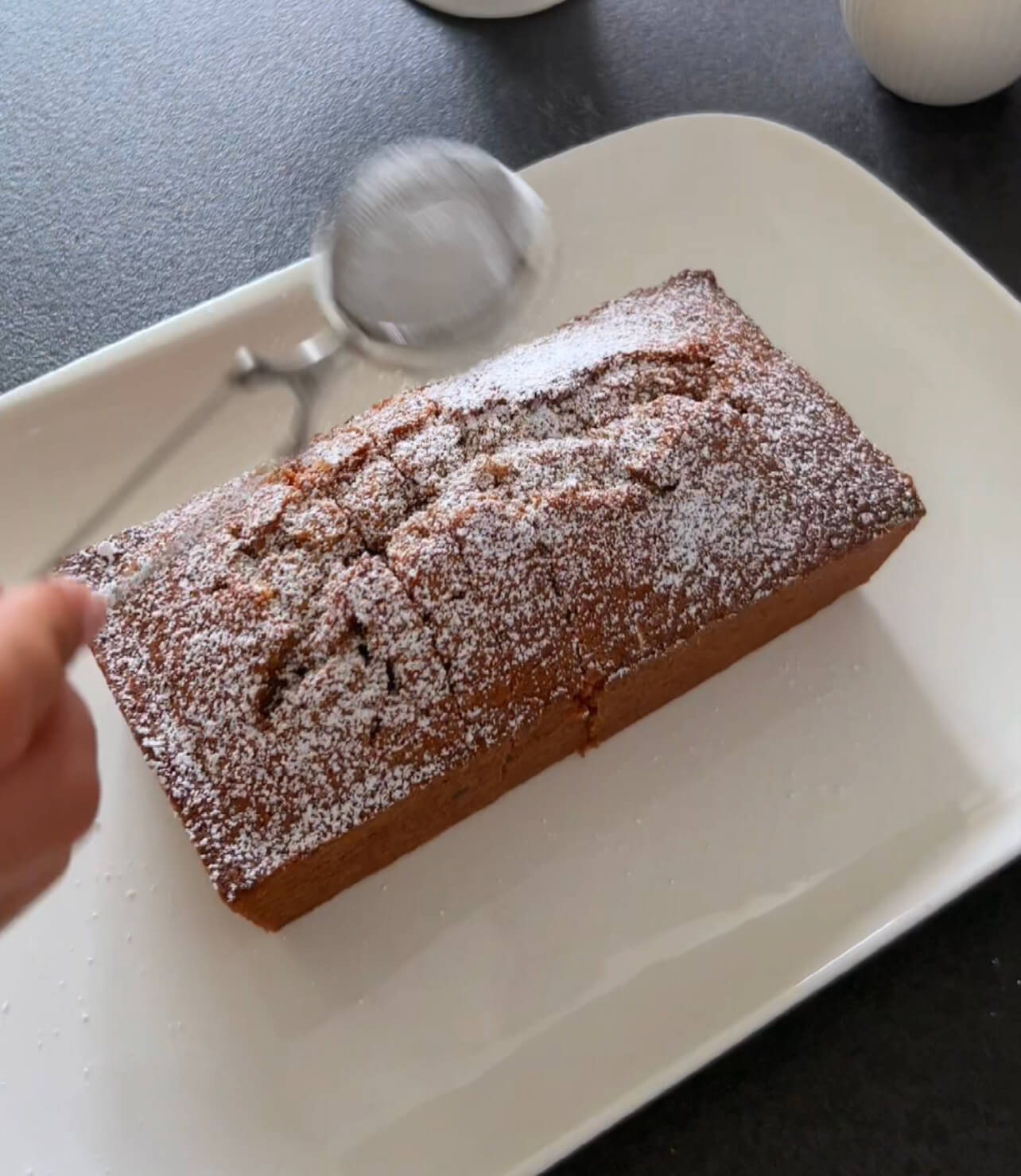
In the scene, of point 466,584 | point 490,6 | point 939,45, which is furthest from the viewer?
point 490,6

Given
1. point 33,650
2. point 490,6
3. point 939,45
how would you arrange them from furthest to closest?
point 490,6, point 939,45, point 33,650

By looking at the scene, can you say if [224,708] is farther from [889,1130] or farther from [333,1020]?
[889,1130]

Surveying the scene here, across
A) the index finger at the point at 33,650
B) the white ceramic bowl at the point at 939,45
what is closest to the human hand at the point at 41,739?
the index finger at the point at 33,650

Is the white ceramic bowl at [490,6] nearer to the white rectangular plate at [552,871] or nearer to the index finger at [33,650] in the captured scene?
the white rectangular plate at [552,871]

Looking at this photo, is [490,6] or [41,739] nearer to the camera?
[41,739]

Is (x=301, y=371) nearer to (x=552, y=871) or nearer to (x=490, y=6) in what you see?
(x=552, y=871)

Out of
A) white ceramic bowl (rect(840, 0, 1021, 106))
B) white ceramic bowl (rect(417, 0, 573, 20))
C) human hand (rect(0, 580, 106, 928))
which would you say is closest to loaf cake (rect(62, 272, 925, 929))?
human hand (rect(0, 580, 106, 928))

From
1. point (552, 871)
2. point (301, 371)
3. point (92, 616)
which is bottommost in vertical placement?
point (552, 871)

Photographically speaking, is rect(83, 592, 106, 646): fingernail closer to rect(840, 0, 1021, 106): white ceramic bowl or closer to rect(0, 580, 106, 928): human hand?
rect(0, 580, 106, 928): human hand

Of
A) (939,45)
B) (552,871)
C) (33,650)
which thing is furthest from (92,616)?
(939,45)

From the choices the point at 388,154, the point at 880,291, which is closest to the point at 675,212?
the point at 880,291
